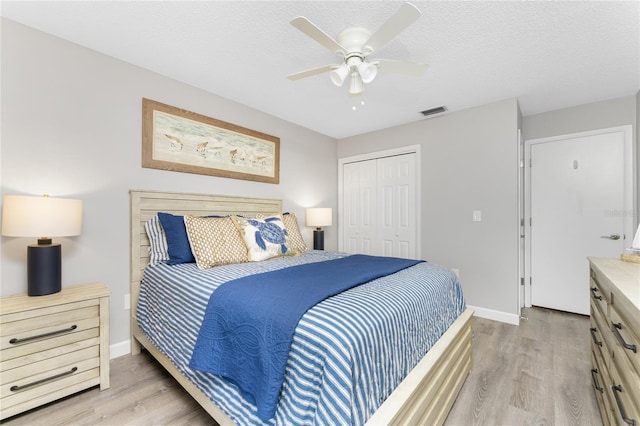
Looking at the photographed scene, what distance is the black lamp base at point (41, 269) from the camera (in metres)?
1.71

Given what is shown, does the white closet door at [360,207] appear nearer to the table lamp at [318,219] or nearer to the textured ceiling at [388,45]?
the table lamp at [318,219]

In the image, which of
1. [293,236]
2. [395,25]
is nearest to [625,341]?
[395,25]

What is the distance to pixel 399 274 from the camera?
181 centimetres

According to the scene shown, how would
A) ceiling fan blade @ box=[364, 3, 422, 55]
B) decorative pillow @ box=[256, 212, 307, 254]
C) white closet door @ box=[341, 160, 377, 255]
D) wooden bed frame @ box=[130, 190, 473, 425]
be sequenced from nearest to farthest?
wooden bed frame @ box=[130, 190, 473, 425] < ceiling fan blade @ box=[364, 3, 422, 55] < decorative pillow @ box=[256, 212, 307, 254] < white closet door @ box=[341, 160, 377, 255]

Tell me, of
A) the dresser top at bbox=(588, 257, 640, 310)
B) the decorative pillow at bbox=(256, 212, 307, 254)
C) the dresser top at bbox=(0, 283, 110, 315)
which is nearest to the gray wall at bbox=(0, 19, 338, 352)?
the dresser top at bbox=(0, 283, 110, 315)

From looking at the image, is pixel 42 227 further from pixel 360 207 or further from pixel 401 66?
pixel 360 207

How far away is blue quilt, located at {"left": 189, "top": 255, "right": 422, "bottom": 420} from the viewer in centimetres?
106

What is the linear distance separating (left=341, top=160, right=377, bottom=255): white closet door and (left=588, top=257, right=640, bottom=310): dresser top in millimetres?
2543

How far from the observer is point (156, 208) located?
242cm

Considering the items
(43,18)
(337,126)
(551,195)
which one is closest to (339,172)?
(337,126)

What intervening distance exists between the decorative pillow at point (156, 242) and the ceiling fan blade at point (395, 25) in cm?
Answer: 209

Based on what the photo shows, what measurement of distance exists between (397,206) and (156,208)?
2875 mm

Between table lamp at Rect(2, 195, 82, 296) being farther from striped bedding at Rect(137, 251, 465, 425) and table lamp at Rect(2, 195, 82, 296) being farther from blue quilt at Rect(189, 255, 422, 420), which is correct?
blue quilt at Rect(189, 255, 422, 420)

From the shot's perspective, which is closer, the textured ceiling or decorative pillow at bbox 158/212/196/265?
the textured ceiling
